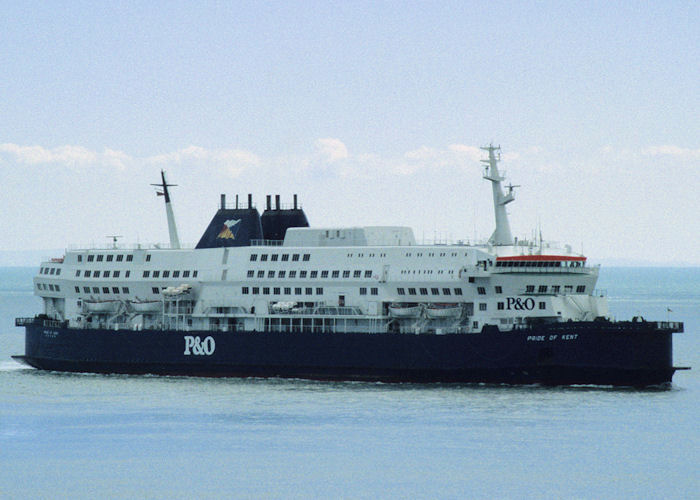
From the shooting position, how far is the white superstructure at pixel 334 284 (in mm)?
47438

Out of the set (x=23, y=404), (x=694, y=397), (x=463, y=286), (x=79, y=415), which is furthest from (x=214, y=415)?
(x=694, y=397)

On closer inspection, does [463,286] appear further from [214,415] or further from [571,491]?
[571,491]

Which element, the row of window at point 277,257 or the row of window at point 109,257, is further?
the row of window at point 109,257

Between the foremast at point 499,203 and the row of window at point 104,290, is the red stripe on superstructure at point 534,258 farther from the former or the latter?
the row of window at point 104,290

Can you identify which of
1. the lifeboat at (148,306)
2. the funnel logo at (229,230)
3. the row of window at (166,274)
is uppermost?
the funnel logo at (229,230)

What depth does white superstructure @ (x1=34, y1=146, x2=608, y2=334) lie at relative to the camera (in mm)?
47438

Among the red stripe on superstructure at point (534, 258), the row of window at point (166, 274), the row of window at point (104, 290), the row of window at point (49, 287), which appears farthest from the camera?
the row of window at point (49, 287)

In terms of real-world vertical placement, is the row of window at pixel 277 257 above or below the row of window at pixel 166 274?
above

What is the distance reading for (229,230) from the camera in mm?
54188

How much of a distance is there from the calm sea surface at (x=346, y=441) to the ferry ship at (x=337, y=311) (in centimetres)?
139

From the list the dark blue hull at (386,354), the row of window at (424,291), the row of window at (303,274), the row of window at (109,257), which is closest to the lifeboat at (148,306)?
the dark blue hull at (386,354)

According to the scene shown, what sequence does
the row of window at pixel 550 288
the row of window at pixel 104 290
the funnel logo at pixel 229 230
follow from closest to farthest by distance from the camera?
1. the row of window at pixel 550 288
2. the funnel logo at pixel 229 230
3. the row of window at pixel 104 290

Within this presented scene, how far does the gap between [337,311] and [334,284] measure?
1.14 m

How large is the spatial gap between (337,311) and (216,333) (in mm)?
5356
